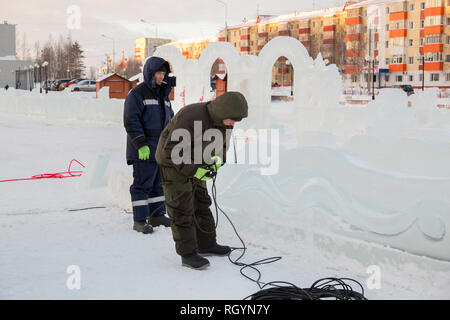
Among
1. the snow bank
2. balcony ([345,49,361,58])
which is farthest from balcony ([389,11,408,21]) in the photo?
the snow bank

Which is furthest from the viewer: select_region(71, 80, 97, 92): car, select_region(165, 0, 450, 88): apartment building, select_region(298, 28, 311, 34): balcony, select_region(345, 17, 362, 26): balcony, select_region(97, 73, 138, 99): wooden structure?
select_region(298, 28, 311, 34): balcony

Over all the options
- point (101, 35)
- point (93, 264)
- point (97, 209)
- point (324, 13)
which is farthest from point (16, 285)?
point (324, 13)

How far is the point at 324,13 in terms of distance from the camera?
74750 millimetres

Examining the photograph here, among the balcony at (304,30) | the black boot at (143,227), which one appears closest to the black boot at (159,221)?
the black boot at (143,227)

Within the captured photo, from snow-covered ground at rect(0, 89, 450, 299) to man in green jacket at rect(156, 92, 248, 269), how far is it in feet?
0.86

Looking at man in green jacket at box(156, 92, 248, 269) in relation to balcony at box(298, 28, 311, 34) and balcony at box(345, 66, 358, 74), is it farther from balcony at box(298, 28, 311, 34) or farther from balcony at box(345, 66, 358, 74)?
balcony at box(298, 28, 311, 34)

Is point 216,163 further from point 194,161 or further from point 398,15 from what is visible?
point 398,15

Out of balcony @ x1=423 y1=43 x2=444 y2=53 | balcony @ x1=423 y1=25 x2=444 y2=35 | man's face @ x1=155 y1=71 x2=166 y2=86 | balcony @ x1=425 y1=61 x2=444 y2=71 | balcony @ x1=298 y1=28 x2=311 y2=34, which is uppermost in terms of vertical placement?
balcony @ x1=298 y1=28 x2=311 y2=34

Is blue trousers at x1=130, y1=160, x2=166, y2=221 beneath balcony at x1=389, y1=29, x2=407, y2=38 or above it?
beneath

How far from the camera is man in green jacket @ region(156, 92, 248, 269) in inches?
157

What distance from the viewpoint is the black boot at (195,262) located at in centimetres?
423

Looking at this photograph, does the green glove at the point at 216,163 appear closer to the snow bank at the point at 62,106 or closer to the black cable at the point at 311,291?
the black cable at the point at 311,291

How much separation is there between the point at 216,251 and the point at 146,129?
1564 mm
